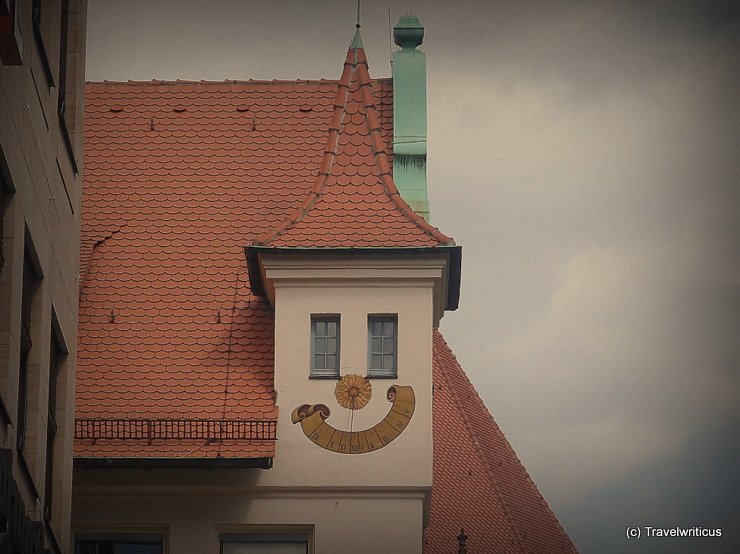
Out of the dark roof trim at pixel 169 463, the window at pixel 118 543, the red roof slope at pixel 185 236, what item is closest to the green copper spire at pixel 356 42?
the red roof slope at pixel 185 236

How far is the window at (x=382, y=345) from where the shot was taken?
33156mm

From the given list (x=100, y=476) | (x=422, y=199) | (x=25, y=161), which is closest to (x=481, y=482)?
(x=422, y=199)

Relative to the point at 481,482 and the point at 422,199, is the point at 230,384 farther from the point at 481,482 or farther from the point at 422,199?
the point at 481,482

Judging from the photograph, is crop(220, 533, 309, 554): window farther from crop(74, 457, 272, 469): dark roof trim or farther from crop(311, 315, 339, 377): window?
crop(311, 315, 339, 377): window

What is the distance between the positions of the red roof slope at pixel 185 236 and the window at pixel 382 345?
60.0 inches

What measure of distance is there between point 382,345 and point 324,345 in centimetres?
80

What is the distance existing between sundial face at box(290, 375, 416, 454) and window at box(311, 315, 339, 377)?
380 mm

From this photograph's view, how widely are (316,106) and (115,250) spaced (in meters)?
4.22

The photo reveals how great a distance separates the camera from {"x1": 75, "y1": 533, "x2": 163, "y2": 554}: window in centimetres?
3309

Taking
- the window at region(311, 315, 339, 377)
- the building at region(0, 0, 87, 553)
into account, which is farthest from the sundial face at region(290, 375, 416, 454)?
the building at region(0, 0, 87, 553)

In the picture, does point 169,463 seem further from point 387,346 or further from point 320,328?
point 387,346

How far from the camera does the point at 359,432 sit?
32781 mm

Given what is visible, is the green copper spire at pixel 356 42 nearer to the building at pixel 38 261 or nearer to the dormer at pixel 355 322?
the dormer at pixel 355 322

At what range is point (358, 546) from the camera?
3269 centimetres
